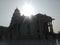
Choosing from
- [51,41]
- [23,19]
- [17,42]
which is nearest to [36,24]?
[23,19]

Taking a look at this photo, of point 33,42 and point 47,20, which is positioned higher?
point 47,20

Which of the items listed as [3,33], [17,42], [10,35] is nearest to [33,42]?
[17,42]

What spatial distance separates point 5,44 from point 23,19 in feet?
30.0

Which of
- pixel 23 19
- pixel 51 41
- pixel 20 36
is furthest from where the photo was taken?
pixel 23 19

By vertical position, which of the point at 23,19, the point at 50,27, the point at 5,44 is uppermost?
the point at 23,19

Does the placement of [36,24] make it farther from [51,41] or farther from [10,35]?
[10,35]

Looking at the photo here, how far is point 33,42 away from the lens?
85.8 feet

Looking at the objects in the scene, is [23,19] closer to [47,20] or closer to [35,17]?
[35,17]

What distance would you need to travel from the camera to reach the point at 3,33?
2677cm

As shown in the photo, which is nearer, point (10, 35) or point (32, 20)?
point (10, 35)

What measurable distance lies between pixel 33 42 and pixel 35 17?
7006 millimetres

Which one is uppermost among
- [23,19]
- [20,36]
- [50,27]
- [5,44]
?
[23,19]

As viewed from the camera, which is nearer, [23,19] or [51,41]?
[51,41]

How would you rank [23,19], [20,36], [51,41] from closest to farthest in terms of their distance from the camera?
1. [20,36]
2. [51,41]
3. [23,19]
